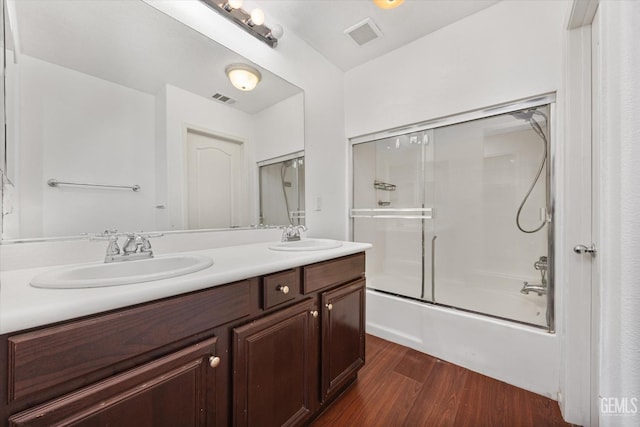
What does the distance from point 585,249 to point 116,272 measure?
2011 mm

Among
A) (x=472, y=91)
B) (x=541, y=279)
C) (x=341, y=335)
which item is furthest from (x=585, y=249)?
(x=341, y=335)

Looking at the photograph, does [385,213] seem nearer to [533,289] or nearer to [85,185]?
[533,289]

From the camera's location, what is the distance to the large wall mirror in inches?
34.6

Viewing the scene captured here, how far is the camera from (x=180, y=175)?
1.24 meters

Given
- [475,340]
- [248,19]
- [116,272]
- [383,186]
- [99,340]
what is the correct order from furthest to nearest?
[383,186], [475,340], [248,19], [116,272], [99,340]

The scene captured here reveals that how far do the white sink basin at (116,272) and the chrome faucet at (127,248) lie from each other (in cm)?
3

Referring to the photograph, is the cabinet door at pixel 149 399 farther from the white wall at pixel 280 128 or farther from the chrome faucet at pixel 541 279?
the chrome faucet at pixel 541 279

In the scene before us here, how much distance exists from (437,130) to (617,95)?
5.61 ft

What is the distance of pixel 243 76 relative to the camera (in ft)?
4.95

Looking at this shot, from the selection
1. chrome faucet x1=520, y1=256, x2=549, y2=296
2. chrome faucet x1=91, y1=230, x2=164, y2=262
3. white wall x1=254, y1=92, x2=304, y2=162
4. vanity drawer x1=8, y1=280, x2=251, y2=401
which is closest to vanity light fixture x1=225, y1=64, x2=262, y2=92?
white wall x1=254, y1=92, x2=304, y2=162

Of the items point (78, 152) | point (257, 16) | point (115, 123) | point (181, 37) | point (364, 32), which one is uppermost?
point (364, 32)

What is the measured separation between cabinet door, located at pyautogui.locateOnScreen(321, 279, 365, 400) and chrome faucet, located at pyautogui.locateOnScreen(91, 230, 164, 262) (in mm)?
792

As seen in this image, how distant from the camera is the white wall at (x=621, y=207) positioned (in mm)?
405

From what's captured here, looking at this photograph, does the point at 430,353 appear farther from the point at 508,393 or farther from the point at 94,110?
the point at 94,110
